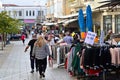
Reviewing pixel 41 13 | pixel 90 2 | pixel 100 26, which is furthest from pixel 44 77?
pixel 41 13

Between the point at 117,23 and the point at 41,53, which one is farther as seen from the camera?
the point at 117,23

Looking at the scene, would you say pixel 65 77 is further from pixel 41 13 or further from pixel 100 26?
pixel 41 13

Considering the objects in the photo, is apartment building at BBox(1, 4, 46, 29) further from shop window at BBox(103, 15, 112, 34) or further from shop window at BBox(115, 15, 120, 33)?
shop window at BBox(115, 15, 120, 33)

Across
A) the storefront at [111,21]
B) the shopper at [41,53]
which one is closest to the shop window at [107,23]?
the storefront at [111,21]

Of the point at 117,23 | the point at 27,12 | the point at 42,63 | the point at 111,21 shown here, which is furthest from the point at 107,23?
the point at 27,12

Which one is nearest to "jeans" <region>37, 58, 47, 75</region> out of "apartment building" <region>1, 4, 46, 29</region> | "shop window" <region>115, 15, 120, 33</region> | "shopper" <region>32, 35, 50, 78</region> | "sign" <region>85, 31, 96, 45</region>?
"shopper" <region>32, 35, 50, 78</region>

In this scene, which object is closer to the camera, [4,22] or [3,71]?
[3,71]

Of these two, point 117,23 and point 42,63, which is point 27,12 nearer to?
point 117,23

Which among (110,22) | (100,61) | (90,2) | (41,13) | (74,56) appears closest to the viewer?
(100,61)

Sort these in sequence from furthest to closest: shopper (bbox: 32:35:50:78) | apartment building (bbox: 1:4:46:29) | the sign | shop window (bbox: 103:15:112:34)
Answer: apartment building (bbox: 1:4:46:29) → shop window (bbox: 103:15:112:34) → shopper (bbox: 32:35:50:78) → the sign

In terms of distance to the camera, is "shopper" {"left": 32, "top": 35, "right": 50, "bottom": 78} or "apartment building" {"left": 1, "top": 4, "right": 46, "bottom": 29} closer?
"shopper" {"left": 32, "top": 35, "right": 50, "bottom": 78}

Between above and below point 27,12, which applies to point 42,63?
below

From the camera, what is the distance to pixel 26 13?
134250 mm

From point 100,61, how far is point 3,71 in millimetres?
6401
